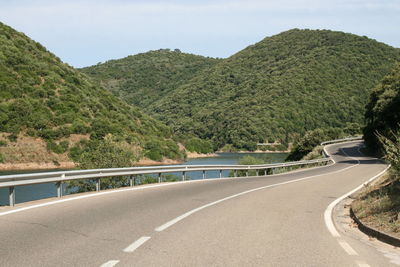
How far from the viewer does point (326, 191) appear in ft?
63.2

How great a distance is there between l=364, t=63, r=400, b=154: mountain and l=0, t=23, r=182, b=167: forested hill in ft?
89.1

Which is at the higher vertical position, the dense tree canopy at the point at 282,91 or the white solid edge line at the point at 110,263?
the dense tree canopy at the point at 282,91

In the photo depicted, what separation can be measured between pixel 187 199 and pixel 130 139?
53160 mm

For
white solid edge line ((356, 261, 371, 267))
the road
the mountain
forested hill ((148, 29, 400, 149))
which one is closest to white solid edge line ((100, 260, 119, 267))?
the road

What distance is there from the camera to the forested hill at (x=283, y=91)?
136 m

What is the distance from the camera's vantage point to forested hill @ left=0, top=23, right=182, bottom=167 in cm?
5469

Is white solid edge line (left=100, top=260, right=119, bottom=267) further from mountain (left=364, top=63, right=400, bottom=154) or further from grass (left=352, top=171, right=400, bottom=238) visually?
mountain (left=364, top=63, right=400, bottom=154)

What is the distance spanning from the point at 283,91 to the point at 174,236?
140156 millimetres

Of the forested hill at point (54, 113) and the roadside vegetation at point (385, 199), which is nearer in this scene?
the roadside vegetation at point (385, 199)

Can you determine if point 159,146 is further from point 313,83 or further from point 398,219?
point 313,83

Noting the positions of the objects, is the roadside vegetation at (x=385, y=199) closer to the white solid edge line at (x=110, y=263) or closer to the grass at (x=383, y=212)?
the grass at (x=383, y=212)

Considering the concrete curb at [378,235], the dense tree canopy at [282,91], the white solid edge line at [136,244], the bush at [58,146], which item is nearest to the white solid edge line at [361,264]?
the concrete curb at [378,235]

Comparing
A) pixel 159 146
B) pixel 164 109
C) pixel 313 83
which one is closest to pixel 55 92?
pixel 159 146

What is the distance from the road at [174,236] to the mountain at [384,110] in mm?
45397
